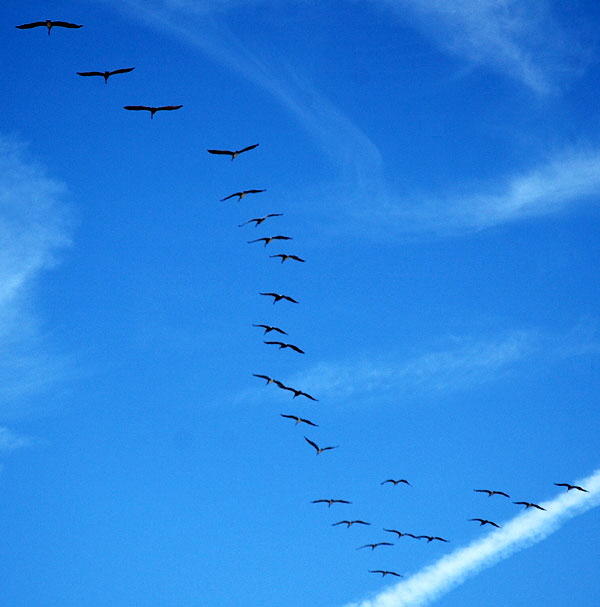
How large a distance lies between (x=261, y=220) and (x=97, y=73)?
30.4 metres

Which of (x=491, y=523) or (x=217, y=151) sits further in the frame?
(x=491, y=523)

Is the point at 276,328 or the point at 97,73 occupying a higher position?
the point at 97,73

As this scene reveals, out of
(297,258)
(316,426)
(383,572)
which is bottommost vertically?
(383,572)

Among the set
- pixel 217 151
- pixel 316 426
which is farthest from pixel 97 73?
pixel 316 426

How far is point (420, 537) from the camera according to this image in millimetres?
169625

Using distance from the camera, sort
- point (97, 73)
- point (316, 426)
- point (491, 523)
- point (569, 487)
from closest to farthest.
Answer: point (97, 73)
point (316, 426)
point (569, 487)
point (491, 523)

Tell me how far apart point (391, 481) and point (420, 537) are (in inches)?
591

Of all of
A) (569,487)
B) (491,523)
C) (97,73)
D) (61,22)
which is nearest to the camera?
(61,22)

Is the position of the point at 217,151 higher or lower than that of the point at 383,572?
higher

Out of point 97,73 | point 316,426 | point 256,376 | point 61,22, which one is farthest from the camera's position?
point 316,426

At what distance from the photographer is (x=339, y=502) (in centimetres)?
15950

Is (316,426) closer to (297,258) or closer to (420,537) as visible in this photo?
(297,258)

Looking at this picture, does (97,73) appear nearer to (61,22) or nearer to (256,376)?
(61,22)

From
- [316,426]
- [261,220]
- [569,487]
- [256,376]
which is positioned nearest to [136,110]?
[261,220]
